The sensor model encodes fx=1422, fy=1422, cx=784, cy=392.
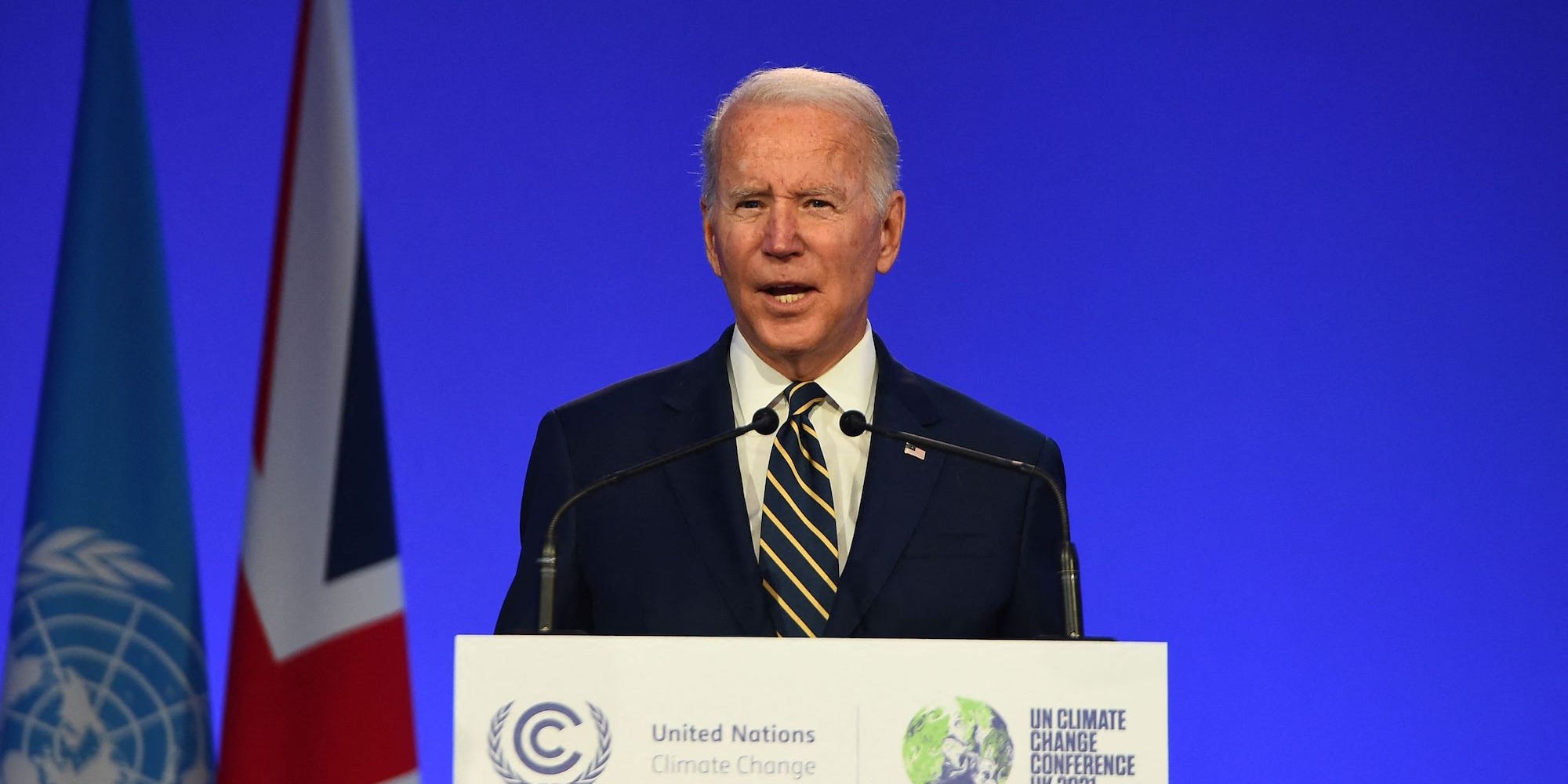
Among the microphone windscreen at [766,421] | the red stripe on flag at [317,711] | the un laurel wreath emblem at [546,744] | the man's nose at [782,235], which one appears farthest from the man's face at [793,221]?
the un laurel wreath emblem at [546,744]

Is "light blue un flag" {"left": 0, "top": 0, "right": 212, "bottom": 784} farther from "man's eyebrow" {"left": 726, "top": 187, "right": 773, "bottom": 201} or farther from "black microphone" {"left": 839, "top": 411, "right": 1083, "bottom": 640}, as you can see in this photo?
"black microphone" {"left": 839, "top": 411, "right": 1083, "bottom": 640}

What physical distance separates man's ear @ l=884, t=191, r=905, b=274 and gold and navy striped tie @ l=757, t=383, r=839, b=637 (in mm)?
303

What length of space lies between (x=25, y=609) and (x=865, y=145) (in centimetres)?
116

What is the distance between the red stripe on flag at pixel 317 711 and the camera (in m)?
1.59

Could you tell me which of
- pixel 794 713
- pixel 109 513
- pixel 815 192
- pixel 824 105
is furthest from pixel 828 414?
pixel 109 513

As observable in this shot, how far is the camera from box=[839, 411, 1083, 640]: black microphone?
1.44 metres

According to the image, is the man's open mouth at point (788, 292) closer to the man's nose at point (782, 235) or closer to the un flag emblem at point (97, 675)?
the man's nose at point (782, 235)

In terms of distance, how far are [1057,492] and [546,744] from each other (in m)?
0.61

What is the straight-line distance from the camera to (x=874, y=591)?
5.60 ft

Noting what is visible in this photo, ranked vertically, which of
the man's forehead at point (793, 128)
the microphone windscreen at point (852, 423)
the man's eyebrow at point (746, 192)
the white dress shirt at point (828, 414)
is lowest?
the microphone windscreen at point (852, 423)

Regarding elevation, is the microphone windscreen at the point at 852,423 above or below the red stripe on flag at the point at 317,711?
above

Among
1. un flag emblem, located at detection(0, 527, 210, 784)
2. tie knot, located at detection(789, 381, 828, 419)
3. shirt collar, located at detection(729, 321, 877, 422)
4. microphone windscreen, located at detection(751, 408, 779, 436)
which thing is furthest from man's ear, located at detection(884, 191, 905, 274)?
un flag emblem, located at detection(0, 527, 210, 784)

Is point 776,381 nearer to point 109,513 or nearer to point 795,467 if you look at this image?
point 795,467

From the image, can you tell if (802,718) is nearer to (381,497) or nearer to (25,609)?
(381,497)
